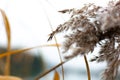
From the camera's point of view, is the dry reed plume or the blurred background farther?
the blurred background

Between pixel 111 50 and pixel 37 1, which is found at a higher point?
pixel 37 1

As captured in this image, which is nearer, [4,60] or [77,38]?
[77,38]

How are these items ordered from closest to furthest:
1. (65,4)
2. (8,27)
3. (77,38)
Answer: (77,38), (8,27), (65,4)

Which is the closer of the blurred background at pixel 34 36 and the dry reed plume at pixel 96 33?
the dry reed plume at pixel 96 33

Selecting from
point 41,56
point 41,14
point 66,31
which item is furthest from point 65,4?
point 66,31

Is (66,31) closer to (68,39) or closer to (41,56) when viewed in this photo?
(68,39)

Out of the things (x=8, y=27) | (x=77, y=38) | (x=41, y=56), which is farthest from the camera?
(x=41, y=56)

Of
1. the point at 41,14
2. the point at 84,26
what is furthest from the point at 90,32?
the point at 41,14

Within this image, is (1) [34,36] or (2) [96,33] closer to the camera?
(2) [96,33]
